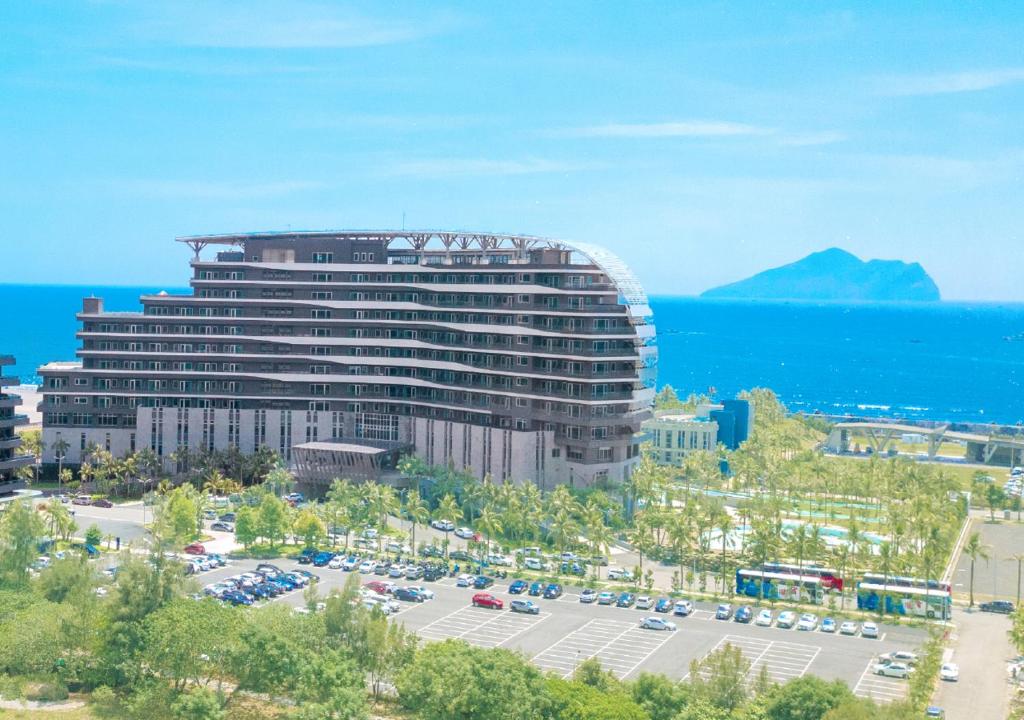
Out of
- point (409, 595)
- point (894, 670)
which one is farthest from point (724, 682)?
point (409, 595)

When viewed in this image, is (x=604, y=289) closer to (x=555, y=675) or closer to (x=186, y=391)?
(x=186, y=391)

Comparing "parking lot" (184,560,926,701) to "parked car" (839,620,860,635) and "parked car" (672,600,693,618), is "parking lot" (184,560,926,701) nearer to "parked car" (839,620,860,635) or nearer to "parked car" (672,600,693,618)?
"parked car" (672,600,693,618)

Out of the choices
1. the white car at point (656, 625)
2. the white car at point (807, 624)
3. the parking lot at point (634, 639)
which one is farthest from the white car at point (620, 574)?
the white car at point (807, 624)

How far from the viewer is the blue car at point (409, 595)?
89.2 metres

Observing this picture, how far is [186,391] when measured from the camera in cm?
13575

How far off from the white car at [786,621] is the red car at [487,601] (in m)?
20.3

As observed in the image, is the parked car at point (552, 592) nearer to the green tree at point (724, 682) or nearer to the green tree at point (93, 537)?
the green tree at point (724, 682)

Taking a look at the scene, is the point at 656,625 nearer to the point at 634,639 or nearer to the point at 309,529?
the point at 634,639

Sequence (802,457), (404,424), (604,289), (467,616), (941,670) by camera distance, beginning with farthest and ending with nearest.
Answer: (802,457), (404,424), (604,289), (467,616), (941,670)

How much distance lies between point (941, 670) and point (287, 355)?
273ft

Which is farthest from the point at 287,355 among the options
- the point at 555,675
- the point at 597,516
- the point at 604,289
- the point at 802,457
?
the point at 555,675

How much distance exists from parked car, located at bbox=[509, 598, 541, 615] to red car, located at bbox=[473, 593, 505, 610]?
0.88 meters

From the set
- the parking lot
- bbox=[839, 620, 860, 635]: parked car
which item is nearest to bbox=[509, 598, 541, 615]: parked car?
the parking lot

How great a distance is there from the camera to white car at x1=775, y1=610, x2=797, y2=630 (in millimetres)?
85562
